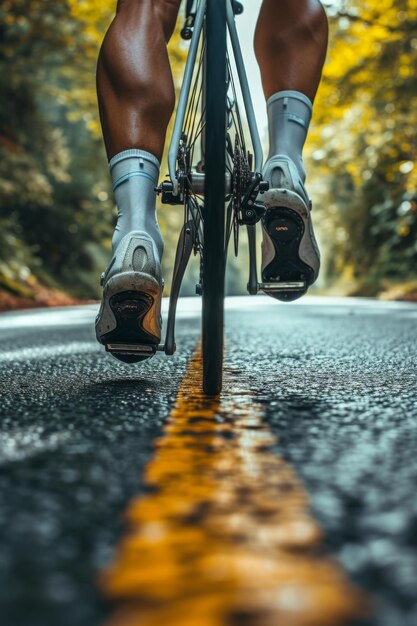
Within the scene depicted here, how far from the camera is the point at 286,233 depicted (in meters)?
2.74

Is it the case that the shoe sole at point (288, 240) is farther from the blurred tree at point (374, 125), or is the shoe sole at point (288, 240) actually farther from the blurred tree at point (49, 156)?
the blurred tree at point (49, 156)

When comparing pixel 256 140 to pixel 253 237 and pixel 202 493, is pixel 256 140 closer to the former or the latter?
pixel 253 237

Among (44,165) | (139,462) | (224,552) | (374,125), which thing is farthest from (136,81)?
(44,165)

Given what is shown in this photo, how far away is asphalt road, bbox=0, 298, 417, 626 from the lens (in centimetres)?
86

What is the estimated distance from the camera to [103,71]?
2834mm

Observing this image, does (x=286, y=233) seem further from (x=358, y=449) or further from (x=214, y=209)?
(x=358, y=449)

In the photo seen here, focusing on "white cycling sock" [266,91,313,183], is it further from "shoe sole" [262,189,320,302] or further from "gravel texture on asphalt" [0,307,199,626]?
"gravel texture on asphalt" [0,307,199,626]

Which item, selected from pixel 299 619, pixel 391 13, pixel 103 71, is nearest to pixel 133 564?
pixel 299 619

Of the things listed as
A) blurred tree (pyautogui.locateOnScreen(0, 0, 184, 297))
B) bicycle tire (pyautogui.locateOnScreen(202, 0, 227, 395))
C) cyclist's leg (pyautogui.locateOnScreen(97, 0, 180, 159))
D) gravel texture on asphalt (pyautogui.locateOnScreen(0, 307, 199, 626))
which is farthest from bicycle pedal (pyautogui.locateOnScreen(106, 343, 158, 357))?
blurred tree (pyautogui.locateOnScreen(0, 0, 184, 297))

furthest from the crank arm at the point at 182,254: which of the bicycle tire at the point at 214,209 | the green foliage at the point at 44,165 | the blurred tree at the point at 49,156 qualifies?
the green foliage at the point at 44,165

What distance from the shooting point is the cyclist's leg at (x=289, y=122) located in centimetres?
274

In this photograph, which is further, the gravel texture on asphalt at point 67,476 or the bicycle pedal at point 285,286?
the bicycle pedal at point 285,286

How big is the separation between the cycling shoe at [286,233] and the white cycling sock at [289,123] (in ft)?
0.41

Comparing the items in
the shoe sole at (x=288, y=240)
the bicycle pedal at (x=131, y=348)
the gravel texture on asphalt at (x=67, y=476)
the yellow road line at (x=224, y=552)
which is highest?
the shoe sole at (x=288, y=240)
